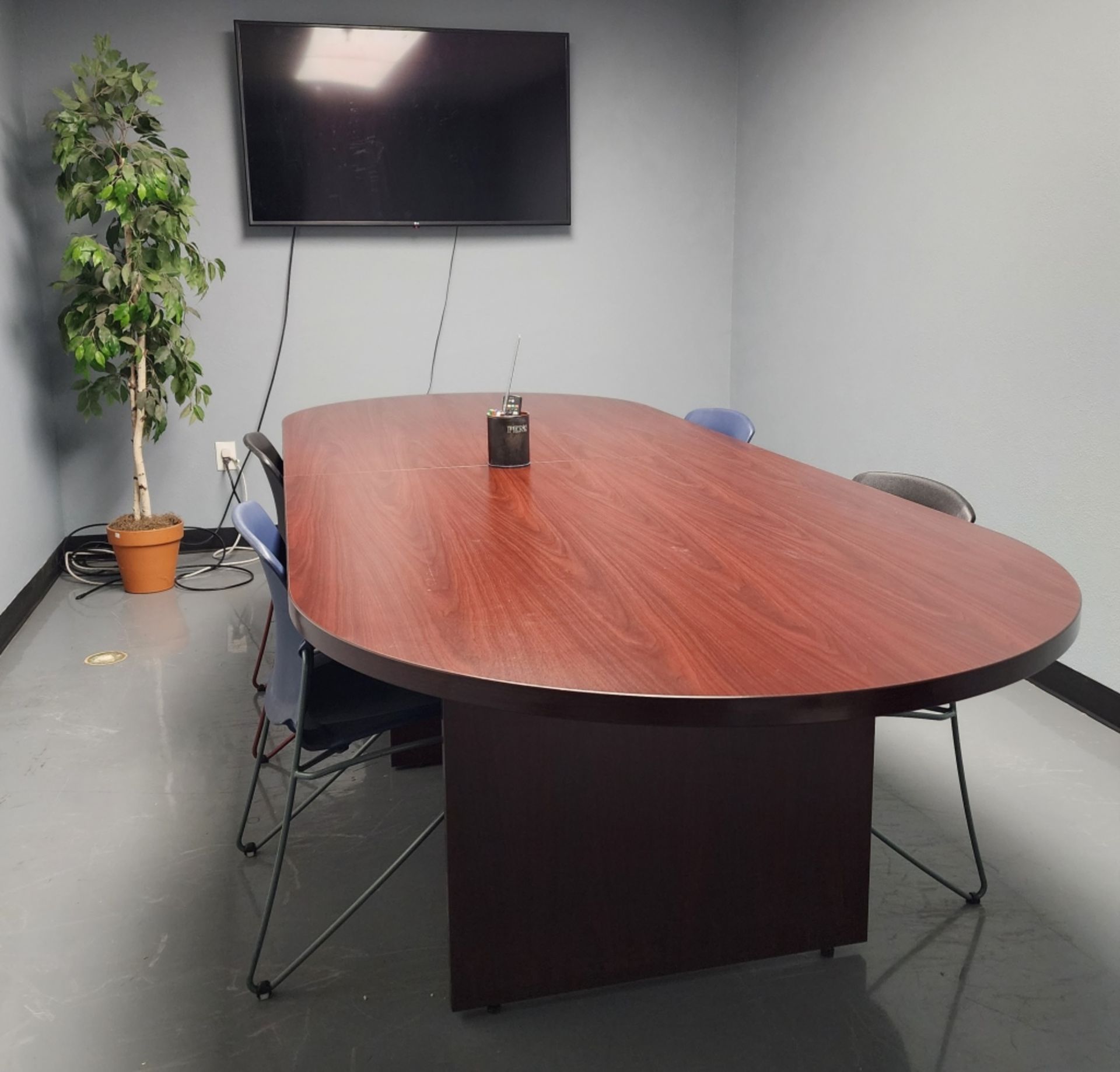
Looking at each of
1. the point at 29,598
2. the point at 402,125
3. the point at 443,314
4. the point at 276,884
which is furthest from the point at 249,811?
the point at 402,125

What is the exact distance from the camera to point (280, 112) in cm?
465

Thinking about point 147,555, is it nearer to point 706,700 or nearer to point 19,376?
point 19,376

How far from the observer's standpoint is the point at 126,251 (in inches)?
159

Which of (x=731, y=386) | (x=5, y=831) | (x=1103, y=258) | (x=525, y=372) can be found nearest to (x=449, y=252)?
(x=525, y=372)

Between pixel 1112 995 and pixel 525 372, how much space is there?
3.99 m

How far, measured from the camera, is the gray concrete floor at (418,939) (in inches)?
67.9

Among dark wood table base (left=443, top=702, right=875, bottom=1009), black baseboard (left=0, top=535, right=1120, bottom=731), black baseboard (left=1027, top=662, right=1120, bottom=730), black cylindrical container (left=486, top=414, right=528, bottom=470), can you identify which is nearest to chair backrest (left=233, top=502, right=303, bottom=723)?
dark wood table base (left=443, top=702, right=875, bottom=1009)

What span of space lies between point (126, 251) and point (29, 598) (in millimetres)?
1422

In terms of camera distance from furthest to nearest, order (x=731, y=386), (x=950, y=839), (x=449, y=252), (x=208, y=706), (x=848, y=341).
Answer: (x=731, y=386) < (x=449, y=252) < (x=848, y=341) < (x=208, y=706) < (x=950, y=839)

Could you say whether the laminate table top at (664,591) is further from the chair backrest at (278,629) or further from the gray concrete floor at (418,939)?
the gray concrete floor at (418,939)

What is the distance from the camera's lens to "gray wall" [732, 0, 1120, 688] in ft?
9.64

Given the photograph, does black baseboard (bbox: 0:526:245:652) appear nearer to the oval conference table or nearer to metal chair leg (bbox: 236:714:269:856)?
metal chair leg (bbox: 236:714:269:856)

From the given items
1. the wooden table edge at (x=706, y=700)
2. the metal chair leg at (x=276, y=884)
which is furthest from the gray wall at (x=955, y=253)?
the metal chair leg at (x=276, y=884)

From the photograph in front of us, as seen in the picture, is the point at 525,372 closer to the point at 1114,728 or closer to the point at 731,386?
the point at 731,386
